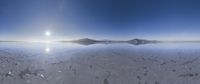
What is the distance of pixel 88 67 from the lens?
5.57m

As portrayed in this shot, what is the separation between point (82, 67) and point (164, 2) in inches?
138

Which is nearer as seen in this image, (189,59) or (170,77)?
(170,77)

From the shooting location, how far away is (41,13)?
6008mm

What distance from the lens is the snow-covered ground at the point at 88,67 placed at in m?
4.46

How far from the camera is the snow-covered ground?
446 cm

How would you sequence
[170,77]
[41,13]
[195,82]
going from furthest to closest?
[41,13]
[170,77]
[195,82]

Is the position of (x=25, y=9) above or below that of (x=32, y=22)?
above

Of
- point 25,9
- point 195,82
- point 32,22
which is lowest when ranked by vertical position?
point 195,82

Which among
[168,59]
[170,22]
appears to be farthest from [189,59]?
[170,22]

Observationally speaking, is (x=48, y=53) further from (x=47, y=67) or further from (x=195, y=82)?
(x=195, y=82)

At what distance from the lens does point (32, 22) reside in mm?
6219

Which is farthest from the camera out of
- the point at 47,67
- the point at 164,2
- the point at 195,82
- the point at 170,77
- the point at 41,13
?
the point at 164,2

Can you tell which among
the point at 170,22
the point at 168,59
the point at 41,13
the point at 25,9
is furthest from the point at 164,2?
the point at 25,9

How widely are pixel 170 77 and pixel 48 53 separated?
3.90 meters
